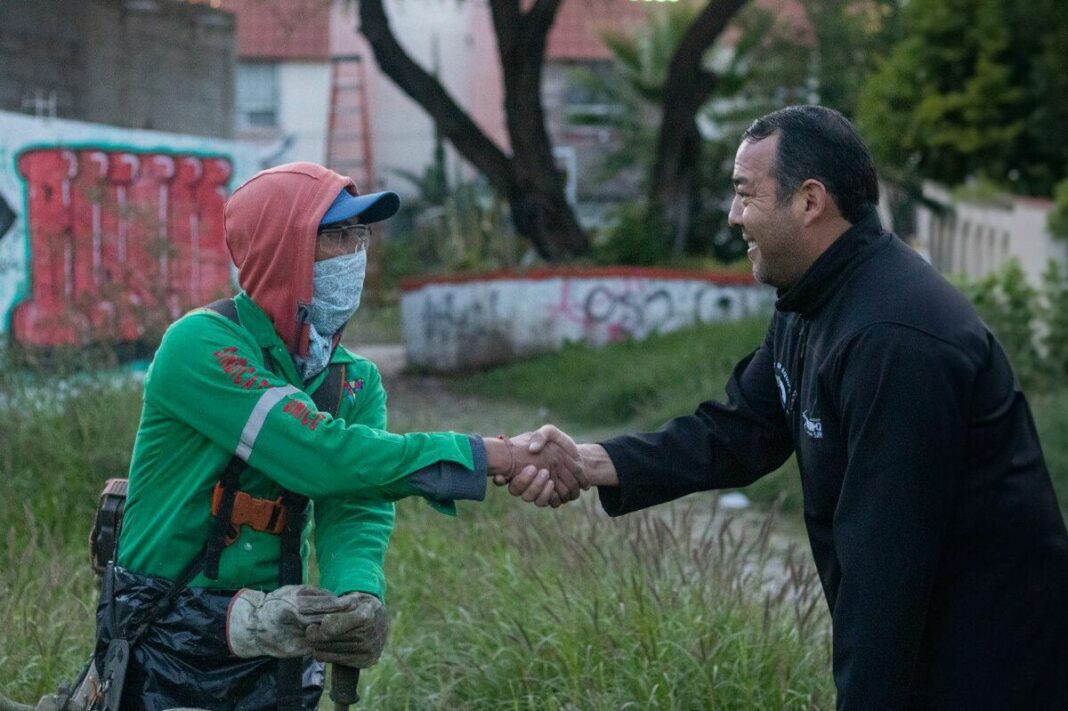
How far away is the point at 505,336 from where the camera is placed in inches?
727

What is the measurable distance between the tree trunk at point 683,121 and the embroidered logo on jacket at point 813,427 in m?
16.8

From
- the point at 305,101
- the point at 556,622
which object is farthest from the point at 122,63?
the point at 305,101

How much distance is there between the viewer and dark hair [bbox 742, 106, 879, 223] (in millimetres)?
3363

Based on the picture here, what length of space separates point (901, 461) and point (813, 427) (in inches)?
12.3

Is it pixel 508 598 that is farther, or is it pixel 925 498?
pixel 508 598

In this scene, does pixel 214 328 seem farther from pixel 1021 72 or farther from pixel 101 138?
pixel 1021 72

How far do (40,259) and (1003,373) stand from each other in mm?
10273

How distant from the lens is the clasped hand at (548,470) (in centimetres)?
417

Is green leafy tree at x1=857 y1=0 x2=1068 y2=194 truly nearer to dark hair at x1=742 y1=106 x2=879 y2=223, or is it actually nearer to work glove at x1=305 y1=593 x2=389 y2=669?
dark hair at x1=742 y1=106 x2=879 y2=223

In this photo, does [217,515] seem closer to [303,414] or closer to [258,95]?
[303,414]

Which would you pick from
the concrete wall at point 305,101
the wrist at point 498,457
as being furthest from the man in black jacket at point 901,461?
the concrete wall at point 305,101

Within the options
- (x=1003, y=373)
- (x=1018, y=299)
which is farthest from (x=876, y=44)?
(x=1003, y=373)

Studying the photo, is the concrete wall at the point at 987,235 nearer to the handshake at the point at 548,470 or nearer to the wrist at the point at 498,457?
the handshake at the point at 548,470

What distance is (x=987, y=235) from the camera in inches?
810
